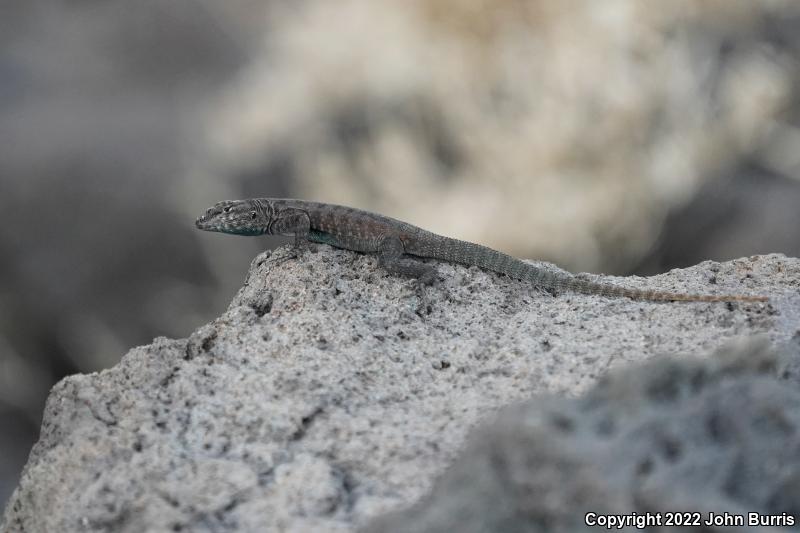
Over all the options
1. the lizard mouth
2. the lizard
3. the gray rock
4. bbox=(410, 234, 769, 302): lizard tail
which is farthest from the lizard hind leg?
the gray rock

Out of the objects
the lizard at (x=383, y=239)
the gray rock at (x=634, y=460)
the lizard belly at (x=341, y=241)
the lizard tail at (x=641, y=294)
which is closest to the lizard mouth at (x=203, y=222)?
the lizard at (x=383, y=239)

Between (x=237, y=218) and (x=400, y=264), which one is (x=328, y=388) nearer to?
(x=400, y=264)

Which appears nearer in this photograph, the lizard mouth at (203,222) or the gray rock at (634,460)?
the gray rock at (634,460)

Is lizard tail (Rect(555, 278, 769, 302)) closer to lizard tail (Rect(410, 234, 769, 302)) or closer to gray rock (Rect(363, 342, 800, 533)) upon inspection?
lizard tail (Rect(410, 234, 769, 302))

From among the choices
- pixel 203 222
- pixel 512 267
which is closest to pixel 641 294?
pixel 512 267

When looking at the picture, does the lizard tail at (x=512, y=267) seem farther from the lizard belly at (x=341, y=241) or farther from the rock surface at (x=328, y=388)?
the lizard belly at (x=341, y=241)

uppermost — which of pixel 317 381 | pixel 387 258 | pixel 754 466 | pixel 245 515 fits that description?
pixel 387 258

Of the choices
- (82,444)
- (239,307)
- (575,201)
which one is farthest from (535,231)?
(82,444)

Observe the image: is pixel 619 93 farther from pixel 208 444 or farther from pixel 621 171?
pixel 208 444
